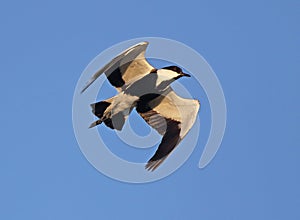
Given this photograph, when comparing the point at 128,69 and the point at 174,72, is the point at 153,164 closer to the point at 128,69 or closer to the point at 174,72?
the point at 174,72

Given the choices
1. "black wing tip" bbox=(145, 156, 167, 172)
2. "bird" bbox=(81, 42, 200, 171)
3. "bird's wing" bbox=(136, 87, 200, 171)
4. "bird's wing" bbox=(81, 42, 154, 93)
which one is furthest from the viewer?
→ "bird's wing" bbox=(136, 87, 200, 171)

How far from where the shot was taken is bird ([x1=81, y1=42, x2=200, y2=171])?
37.9 ft


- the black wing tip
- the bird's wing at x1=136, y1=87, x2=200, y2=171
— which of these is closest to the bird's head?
the bird's wing at x1=136, y1=87, x2=200, y2=171

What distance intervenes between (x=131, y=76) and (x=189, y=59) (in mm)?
1625

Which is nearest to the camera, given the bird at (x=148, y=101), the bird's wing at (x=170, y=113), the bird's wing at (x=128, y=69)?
the bird at (x=148, y=101)

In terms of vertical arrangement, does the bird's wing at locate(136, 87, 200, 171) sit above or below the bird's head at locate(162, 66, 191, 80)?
below

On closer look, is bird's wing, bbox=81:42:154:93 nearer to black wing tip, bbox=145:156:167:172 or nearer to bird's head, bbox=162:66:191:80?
bird's head, bbox=162:66:191:80

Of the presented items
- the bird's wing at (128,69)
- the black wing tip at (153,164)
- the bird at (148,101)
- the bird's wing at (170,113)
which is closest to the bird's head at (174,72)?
the bird at (148,101)

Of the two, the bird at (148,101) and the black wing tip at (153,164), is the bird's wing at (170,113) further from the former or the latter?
the black wing tip at (153,164)

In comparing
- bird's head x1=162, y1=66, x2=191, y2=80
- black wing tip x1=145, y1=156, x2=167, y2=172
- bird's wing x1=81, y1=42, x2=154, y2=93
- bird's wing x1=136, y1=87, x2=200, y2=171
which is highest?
bird's wing x1=81, y1=42, x2=154, y2=93

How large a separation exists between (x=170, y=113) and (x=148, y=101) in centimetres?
45

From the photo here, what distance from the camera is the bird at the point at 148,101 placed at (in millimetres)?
11547

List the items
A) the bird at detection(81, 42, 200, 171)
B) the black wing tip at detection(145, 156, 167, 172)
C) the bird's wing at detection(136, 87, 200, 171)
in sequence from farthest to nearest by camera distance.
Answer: the bird's wing at detection(136, 87, 200, 171) → the bird at detection(81, 42, 200, 171) → the black wing tip at detection(145, 156, 167, 172)

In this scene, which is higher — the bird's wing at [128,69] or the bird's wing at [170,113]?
the bird's wing at [128,69]
